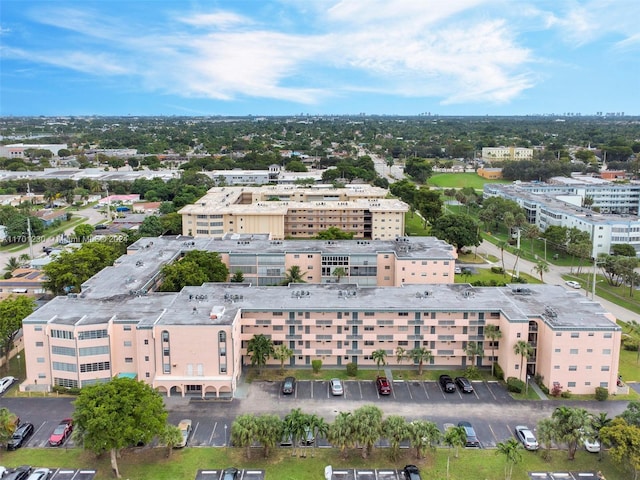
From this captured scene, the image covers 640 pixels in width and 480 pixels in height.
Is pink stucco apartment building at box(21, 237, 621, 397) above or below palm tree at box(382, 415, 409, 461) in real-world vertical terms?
above

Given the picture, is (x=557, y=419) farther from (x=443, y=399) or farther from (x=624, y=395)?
(x=624, y=395)

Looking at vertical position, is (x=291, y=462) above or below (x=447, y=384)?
below

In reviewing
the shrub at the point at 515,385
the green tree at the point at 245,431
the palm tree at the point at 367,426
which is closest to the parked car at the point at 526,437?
the shrub at the point at 515,385

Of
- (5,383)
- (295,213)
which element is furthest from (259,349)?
(295,213)

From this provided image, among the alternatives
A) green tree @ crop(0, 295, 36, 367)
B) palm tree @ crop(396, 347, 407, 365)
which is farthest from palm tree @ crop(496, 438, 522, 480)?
green tree @ crop(0, 295, 36, 367)

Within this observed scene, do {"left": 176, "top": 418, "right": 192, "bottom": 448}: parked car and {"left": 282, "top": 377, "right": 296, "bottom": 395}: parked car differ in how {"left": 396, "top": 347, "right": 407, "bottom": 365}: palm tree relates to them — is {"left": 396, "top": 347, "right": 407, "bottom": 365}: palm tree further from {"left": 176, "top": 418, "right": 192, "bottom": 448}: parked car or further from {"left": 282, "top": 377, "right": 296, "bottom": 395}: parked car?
{"left": 176, "top": 418, "right": 192, "bottom": 448}: parked car

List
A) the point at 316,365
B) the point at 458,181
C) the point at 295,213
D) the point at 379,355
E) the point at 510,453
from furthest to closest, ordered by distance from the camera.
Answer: the point at 458,181
the point at 295,213
the point at 316,365
the point at 379,355
the point at 510,453

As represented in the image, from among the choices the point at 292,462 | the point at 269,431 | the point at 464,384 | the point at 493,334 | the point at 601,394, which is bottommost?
the point at 292,462

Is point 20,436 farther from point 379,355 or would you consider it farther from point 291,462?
point 379,355
